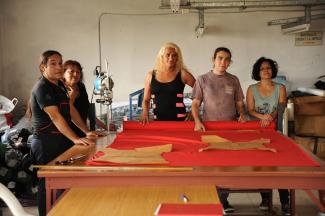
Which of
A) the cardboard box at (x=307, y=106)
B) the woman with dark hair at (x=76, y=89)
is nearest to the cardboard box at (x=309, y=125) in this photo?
the cardboard box at (x=307, y=106)

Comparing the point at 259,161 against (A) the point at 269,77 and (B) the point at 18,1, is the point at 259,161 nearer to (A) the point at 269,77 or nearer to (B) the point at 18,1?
(A) the point at 269,77

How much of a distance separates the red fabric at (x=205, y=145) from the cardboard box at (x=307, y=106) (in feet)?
7.04

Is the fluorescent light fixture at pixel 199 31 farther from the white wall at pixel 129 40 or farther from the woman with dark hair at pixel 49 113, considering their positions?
the woman with dark hair at pixel 49 113

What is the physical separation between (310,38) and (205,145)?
345 centimetres

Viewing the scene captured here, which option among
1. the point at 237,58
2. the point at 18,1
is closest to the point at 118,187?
the point at 237,58

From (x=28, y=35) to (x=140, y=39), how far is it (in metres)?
1.46

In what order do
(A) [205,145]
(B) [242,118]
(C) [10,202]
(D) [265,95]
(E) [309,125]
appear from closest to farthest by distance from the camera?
(C) [10,202] → (A) [205,145] → (B) [242,118] → (D) [265,95] → (E) [309,125]

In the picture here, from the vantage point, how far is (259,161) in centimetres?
187

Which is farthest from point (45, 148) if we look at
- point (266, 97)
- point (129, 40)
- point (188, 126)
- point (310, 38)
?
point (310, 38)

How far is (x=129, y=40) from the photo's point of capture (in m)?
5.16

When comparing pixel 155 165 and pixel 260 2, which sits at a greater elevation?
pixel 260 2

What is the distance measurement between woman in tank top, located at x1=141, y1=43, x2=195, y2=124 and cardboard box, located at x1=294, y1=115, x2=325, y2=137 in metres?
2.11

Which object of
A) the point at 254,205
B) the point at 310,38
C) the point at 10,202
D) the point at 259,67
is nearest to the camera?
the point at 10,202

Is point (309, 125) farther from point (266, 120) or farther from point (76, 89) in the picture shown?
point (76, 89)
